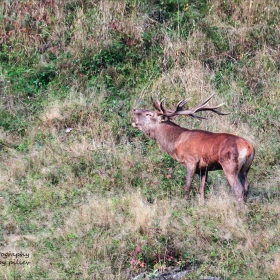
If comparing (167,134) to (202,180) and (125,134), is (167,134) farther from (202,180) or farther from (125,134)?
(125,134)

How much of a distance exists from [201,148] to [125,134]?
2390 millimetres

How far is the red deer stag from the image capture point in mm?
8531

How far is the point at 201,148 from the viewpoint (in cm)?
905

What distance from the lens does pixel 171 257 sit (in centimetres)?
717

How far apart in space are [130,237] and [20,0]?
311 inches

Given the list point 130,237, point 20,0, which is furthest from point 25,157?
point 20,0

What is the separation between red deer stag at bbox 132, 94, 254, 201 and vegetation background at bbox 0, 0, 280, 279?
301mm

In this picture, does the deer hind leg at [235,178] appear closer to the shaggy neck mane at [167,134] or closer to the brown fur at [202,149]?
the brown fur at [202,149]

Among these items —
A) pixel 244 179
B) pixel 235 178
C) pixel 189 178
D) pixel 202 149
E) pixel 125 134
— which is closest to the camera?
pixel 235 178

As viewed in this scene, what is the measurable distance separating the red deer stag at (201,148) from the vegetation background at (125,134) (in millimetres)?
301

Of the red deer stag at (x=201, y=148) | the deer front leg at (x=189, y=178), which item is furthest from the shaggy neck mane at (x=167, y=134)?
the deer front leg at (x=189, y=178)

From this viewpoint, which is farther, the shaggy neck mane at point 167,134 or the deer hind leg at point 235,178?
the shaggy neck mane at point 167,134

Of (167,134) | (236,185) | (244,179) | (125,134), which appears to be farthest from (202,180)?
(125,134)

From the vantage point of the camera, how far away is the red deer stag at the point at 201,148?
8531 mm
